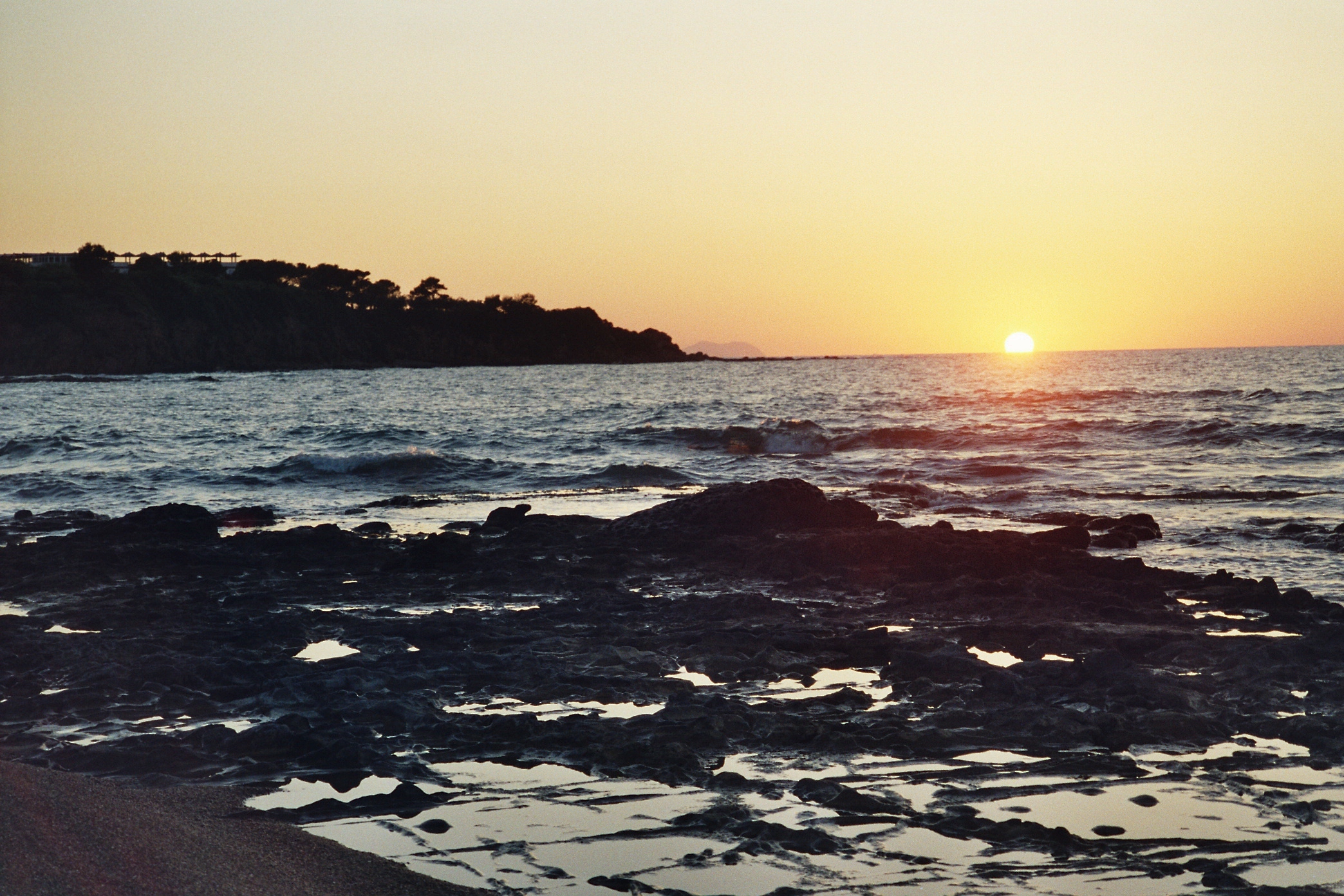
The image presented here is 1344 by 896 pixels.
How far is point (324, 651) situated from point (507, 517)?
612 cm

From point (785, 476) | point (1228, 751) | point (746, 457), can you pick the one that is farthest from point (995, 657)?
point (746, 457)

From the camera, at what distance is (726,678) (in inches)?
272

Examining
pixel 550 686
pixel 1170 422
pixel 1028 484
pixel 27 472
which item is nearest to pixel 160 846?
pixel 550 686

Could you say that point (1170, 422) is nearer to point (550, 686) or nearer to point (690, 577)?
point (690, 577)

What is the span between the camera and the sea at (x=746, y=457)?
15.9 metres

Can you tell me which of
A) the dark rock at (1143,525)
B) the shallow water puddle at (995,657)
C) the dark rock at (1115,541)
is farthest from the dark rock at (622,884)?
the dark rock at (1143,525)

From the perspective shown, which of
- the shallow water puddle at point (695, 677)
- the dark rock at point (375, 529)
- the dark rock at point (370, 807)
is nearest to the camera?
the dark rock at point (370, 807)

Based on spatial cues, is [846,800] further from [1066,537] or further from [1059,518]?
[1059,518]

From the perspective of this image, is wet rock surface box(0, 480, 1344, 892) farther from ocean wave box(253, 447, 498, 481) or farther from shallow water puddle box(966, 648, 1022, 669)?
ocean wave box(253, 447, 498, 481)

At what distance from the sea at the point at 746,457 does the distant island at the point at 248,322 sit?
55121mm

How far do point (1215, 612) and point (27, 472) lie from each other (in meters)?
22.2

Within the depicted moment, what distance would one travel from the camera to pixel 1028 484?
64.0 ft

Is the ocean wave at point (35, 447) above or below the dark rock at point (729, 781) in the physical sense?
above

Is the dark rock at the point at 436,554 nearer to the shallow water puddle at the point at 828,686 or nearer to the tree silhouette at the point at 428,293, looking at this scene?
the shallow water puddle at the point at 828,686
